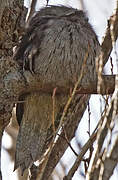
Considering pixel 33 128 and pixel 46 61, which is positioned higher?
pixel 46 61

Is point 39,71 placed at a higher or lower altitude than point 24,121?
higher

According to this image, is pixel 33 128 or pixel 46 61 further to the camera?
pixel 33 128

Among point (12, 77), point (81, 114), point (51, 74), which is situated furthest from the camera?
point (81, 114)

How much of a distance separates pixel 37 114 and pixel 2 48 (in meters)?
0.69

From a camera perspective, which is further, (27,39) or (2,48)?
(27,39)

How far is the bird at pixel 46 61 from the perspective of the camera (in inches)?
145

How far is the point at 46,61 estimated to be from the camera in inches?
145

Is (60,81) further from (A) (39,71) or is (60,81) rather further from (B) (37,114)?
(B) (37,114)

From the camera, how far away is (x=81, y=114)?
160 inches

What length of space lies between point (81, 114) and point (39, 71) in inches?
24.6

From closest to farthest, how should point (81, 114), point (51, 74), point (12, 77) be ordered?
point (12, 77)
point (51, 74)
point (81, 114)

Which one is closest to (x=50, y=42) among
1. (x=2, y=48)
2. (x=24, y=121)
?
(x=2, y=48)

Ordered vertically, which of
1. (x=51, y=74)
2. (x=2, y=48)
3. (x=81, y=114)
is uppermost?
(x=2, y=48)

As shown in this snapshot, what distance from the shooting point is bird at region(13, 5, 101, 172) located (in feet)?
12.1
